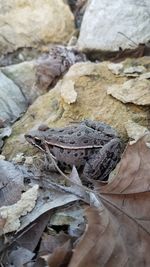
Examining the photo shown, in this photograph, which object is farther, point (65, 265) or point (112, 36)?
point (112, 36)

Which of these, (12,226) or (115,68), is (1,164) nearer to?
(12,226)

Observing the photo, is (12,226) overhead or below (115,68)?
overhead

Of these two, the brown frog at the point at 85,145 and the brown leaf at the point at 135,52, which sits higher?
the brown frog at the point at 85,145

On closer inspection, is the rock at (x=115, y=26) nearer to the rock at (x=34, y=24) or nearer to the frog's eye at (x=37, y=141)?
the rock at (x=34, y=24)

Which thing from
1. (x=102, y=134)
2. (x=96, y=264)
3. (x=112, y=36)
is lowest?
(x=112, y=36)

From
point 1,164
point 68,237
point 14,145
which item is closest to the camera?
point 68,237

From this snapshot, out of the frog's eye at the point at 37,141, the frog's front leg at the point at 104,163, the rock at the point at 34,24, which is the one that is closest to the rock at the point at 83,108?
the frog's eye at the point at 37,141

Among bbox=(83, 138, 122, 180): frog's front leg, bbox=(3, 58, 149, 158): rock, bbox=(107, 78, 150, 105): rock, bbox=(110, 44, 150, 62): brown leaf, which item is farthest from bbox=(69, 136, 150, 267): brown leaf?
bbox=(110, 44, 150, 62): brown leaf

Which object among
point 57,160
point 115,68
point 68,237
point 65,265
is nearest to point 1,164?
point 57,160
